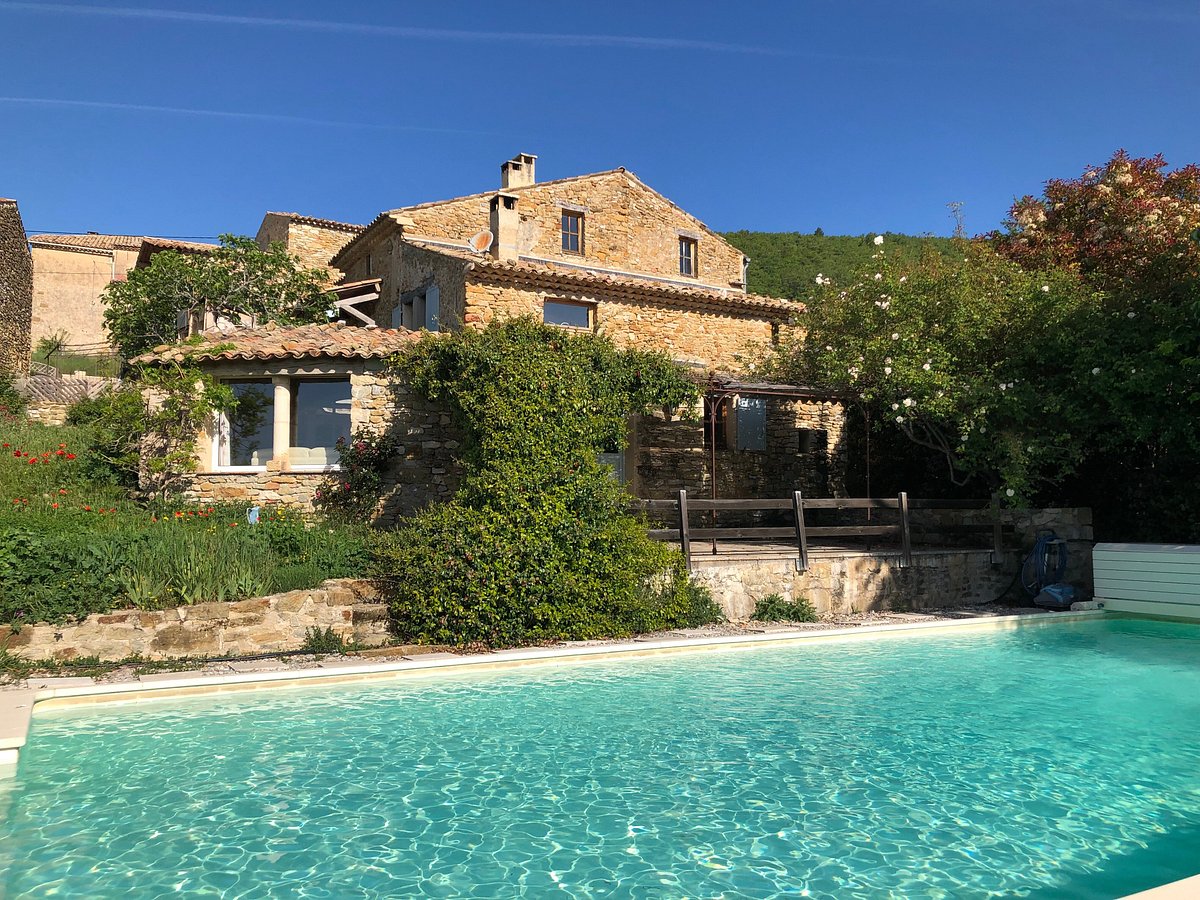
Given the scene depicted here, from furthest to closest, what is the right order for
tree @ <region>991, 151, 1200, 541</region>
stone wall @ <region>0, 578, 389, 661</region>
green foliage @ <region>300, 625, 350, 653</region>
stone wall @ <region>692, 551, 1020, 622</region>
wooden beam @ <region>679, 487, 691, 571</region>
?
tree @ <region>991, 151, 1200, 541</region>, stone wall @ <region>692, 551, 1020, 622</region>, wooden beam @ <region>679, 487, 691, 571</region>, green foliage @ <region>300, 625, 350, 653</region>, stone wall @ <region>0, 578, 389, 661</region>

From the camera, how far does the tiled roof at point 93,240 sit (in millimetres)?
31506

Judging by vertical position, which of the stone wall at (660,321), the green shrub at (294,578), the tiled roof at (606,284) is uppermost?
the tiled roof at (606,284)

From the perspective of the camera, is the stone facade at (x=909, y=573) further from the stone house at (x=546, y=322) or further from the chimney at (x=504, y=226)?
the chimney at (x=504, y=226)

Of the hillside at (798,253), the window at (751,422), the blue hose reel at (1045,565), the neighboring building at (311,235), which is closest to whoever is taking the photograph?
the blue hose reel at (1045,565)

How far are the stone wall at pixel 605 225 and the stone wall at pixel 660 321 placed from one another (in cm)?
327

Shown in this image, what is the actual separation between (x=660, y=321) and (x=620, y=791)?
15.2 meters

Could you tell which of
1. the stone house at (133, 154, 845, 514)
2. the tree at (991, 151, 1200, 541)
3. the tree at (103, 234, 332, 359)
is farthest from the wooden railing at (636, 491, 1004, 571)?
the tree at (103, 234, 332, 359)

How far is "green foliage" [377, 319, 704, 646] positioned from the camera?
31.1 feet

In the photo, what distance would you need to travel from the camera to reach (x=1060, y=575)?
13.1 m

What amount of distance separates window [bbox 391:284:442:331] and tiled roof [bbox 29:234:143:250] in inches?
713

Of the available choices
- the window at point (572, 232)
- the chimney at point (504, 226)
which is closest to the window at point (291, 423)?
the chimney at point (504, 226)

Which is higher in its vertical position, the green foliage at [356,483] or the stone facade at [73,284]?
the stone facade at [73,284]

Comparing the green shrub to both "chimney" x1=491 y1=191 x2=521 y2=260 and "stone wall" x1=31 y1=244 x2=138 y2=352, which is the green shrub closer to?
"chimney" x1=491 y1=191 x2=521 y2=260

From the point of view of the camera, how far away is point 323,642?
9.12 m
